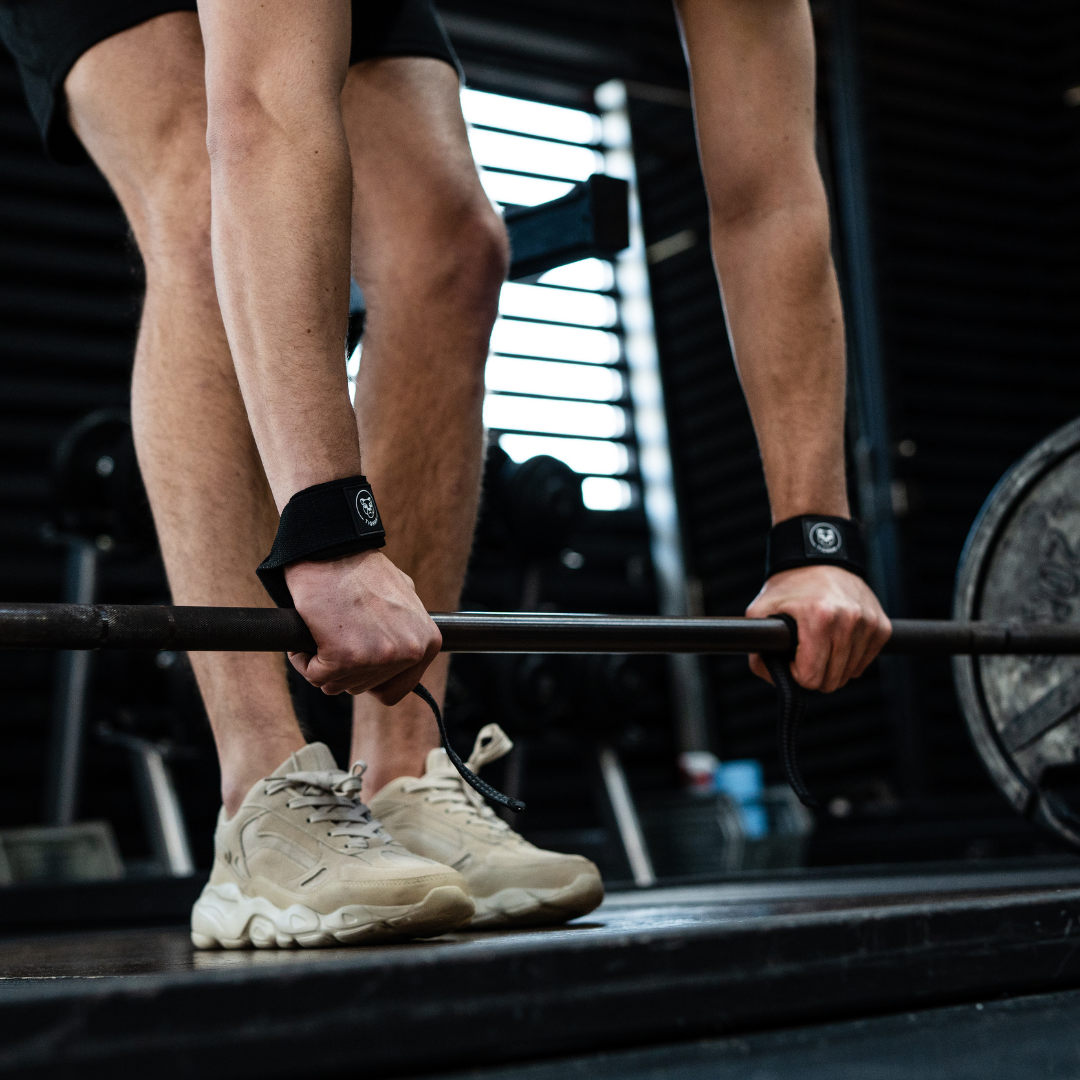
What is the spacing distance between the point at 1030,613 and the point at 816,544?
0.48 meters

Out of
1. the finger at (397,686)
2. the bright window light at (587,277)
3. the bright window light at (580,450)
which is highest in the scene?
the bright window light at (587,277)

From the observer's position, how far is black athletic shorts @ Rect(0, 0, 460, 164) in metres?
1.22

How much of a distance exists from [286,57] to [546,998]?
0.69 meters

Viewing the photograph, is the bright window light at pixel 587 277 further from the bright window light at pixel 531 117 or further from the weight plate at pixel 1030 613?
the weight plate at pixel 1030 613

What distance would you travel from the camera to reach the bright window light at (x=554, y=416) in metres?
5.19

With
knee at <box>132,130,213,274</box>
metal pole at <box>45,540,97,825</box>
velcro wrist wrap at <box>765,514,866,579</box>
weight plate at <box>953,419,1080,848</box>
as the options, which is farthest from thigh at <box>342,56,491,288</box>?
metal pole at <box>45,540,97,825</box>

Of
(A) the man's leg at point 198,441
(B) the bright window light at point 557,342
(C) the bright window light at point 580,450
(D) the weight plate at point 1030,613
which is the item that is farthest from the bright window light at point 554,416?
(A) the man's leg at point 198,441

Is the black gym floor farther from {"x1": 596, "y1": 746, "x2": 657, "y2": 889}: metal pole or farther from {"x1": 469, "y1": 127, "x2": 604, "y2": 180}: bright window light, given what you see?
{"x1": 469, "y1": 127, "x2": 604, "y2": 180}: bright window light

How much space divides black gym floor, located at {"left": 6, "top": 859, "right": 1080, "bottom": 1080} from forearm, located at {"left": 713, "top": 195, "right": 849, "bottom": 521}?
1.72ft

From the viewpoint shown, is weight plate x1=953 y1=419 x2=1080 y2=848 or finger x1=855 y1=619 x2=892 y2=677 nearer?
finger x1=855 y1=619 x2=892 y2=677

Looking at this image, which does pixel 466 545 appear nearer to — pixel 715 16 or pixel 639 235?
pixel 715 16

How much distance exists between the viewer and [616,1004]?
68cm

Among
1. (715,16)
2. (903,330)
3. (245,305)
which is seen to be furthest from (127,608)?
(903,330)

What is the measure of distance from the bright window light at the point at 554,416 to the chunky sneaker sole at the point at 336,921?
3.96m
